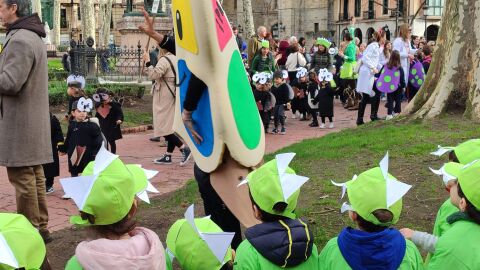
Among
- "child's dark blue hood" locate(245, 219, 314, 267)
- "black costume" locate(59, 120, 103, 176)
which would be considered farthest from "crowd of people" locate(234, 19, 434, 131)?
"child's dark blue hood" locate(245, 219, 314, 267)

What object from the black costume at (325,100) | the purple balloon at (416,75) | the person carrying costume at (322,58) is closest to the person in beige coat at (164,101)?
the black costume at (325,100)

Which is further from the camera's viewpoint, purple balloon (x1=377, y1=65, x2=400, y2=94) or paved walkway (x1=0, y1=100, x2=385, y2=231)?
purple balloon (x1=377, y1=65, x2=400, y2=94)

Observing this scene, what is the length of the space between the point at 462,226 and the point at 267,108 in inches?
341

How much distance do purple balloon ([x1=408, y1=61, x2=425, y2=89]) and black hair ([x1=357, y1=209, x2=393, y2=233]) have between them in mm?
12467

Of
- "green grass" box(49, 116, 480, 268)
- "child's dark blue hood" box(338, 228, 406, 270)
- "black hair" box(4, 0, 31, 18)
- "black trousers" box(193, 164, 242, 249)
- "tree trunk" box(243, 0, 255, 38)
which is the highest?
"tree trunk" box(243, 0, 255, 38)

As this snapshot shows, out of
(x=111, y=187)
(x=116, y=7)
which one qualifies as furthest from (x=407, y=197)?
(x=116, y=7)

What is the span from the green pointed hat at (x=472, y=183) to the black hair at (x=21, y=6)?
3.52 meters

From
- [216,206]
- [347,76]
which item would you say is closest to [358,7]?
[347,76]

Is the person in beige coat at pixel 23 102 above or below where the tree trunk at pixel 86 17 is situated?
below

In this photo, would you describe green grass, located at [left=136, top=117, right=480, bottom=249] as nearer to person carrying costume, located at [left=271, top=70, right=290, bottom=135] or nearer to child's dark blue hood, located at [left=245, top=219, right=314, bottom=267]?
child's dark blue hood, located at [left=245, top=219, right=314, bottom=267]

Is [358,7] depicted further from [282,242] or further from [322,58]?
[282,242]

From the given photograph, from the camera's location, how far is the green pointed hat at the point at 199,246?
2.73m

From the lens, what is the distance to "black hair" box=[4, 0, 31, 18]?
187 inches

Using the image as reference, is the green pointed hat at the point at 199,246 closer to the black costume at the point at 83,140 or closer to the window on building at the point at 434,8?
the black costume at the point at 83,140
